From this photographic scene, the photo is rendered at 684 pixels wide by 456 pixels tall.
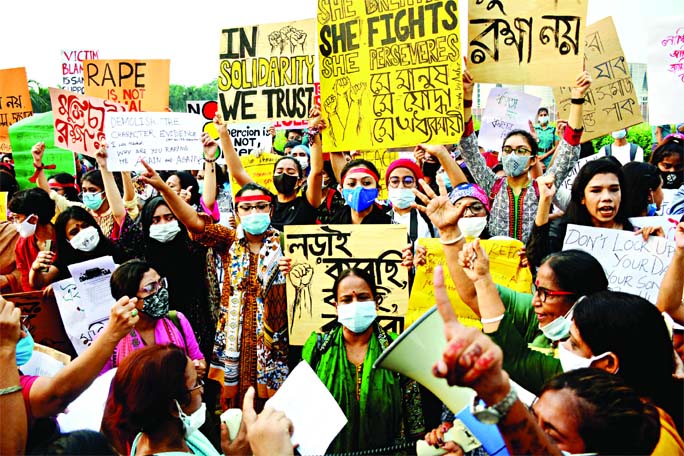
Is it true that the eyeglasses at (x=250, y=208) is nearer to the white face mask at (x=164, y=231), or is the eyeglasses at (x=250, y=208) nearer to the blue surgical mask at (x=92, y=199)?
the white face mask at (x=164, y=231)

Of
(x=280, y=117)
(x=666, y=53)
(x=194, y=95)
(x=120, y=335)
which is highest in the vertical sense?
(x=194, y=95)

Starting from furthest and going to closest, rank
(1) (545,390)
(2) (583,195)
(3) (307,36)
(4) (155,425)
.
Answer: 1. (3) (307,36)
2. (2) (583,195)
3. (4) (155,425)
4. (1) (545,390)

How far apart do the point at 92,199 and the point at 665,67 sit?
5.72m

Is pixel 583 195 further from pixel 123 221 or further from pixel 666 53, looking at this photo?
pixel 123 221

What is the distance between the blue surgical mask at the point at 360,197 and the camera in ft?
15.7

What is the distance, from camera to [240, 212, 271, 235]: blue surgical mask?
4477 millimetres

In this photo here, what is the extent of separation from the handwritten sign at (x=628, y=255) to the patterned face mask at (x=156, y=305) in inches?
105

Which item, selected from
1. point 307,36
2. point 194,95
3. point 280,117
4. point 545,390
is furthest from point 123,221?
point 194,95

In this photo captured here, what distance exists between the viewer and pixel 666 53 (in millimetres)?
5473

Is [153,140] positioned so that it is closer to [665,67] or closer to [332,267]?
[332,267]

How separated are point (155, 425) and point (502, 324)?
63.3 inches

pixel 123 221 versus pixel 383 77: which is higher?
pixel 383 77

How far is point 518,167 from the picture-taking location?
192 inches

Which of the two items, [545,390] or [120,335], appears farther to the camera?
[120,335]
